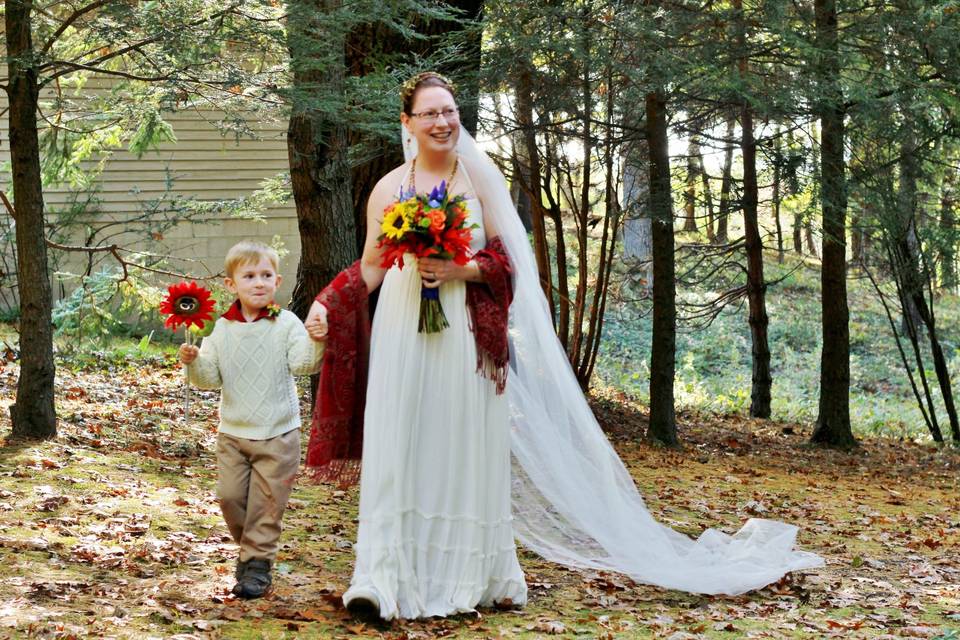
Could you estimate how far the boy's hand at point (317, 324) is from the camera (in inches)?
208

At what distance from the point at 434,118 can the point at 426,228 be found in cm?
64

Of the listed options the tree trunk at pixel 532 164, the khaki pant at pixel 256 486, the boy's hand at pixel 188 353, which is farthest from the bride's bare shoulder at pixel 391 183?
the tree trunk at pixel 532 164

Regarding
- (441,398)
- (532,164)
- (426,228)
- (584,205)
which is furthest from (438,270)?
(584,205)

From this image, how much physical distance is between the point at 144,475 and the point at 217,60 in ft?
10.1

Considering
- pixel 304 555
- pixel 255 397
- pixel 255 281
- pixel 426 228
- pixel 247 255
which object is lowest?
pixel 304 555

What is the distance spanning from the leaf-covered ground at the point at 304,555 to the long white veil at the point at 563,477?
0.61 ft

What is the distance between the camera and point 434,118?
528 cm

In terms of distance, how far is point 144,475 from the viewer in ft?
26.6

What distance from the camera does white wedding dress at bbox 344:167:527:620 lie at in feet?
17.3

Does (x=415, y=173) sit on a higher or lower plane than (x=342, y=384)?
higher

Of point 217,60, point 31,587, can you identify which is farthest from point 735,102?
point 31,587

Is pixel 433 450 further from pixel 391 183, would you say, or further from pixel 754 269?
pixel 754 269

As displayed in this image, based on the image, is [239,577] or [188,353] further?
[239,577]

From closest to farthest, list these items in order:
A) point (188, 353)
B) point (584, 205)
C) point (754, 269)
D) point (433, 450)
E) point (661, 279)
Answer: point (188, 353) → point (433, 450) → point (661, 279) → point (584, 205) → point (754, 269)
